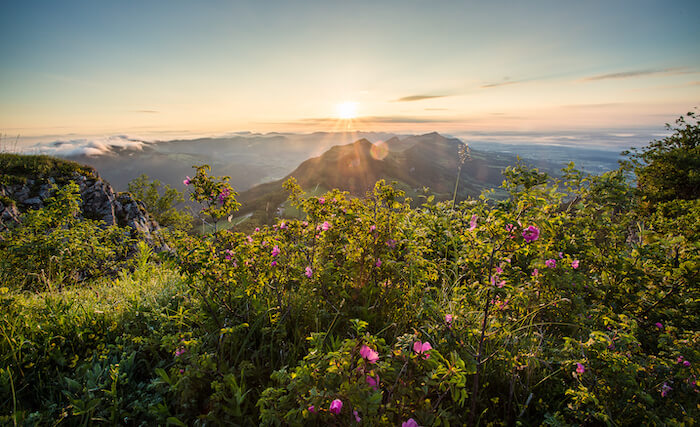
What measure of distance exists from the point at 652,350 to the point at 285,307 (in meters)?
3.34

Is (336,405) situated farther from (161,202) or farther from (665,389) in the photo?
(161,202)

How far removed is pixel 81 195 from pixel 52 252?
58.2ft

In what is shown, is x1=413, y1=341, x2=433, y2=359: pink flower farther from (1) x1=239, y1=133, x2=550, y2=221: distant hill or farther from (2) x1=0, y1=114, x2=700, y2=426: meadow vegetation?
(1) x1=239, y1=133, x2=550, y2=221: distant hill

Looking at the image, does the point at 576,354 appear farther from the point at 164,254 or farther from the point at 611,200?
the point at 164,254

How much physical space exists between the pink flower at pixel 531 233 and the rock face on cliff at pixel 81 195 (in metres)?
12.3

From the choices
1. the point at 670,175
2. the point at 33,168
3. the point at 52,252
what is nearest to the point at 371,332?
the point at 52,252

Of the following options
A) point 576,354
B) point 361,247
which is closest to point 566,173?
point 576,354

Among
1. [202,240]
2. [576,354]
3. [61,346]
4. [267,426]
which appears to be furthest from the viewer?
[202,240]

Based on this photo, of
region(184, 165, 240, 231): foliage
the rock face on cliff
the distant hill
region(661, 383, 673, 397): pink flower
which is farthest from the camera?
the distant hill

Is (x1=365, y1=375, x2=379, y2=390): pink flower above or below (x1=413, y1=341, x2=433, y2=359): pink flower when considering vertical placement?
below

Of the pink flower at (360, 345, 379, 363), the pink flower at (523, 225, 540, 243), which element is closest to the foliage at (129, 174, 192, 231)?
the pink flower at (360, 345, 379, 363)

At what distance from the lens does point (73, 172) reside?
17703mm

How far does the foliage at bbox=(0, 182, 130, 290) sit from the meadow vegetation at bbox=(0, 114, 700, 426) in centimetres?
148

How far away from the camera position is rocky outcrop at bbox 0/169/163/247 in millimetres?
13523
